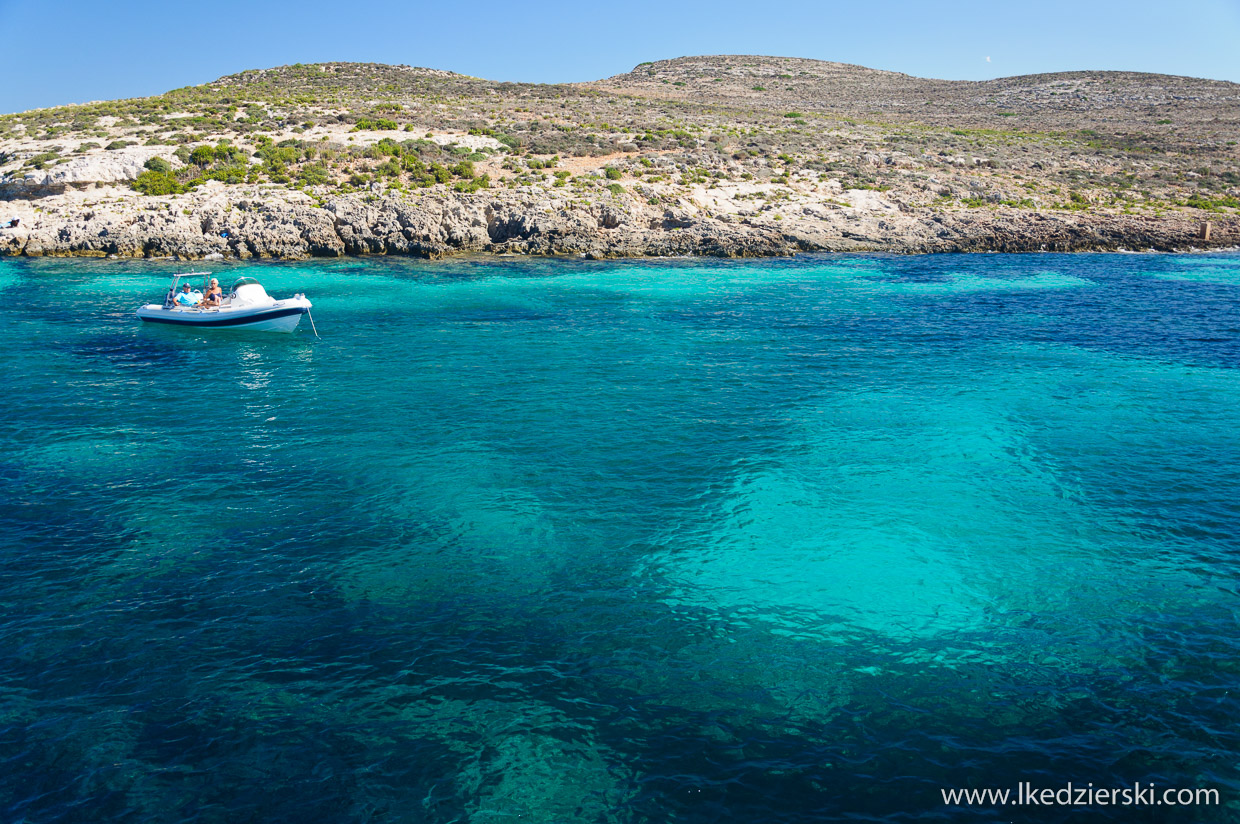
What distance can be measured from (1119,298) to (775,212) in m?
22.0

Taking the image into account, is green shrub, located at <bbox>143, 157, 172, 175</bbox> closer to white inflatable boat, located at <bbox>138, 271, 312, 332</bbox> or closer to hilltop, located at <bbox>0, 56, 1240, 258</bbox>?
hilltop, located at <bbox>0, 56, 1240, 258</bbox>

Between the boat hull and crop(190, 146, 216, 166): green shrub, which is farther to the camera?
crop(190, 146, 216, 166): green shrub

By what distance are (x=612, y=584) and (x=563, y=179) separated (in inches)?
1763

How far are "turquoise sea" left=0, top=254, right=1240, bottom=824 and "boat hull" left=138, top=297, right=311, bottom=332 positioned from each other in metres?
2.49

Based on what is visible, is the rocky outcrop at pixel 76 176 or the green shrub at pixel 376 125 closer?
the rocky outcrop at pixel 76 176

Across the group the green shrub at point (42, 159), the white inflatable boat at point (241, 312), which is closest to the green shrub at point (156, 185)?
the green shrub at point (42, 159)

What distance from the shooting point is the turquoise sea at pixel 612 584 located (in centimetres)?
862

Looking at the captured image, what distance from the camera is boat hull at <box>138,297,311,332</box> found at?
2802 centimetres

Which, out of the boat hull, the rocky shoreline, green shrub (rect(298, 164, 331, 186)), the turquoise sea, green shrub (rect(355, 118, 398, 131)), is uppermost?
green shrub (rect(355, 118, 398, 131))

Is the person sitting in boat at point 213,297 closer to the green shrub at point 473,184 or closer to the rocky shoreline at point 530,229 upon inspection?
the rocky shoreline at point 530,229

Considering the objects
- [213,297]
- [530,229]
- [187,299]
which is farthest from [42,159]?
[213,297]

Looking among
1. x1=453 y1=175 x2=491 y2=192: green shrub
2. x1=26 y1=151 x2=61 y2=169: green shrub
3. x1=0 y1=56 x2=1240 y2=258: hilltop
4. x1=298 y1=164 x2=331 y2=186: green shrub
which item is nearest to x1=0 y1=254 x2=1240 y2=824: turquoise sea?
x1=0 y1=56 x2=1240 y2=258: hilltop

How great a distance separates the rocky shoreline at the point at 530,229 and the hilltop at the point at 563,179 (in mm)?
135

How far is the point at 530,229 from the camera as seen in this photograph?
159 ft
